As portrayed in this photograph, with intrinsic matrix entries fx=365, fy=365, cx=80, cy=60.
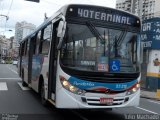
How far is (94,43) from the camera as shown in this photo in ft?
31.9

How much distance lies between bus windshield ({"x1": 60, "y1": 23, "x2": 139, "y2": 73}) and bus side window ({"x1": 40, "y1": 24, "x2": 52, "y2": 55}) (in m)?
1.62

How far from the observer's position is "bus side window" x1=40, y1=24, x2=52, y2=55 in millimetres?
11477

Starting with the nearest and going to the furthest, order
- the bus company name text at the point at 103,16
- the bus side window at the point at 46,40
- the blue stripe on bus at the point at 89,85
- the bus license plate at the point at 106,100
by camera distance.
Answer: the blue stripe on bus at the point at 89,85 → the bus license plate at the point at 106,100 → the bus company name text at the point at 103,16 → the bus side window at the point at 46,40

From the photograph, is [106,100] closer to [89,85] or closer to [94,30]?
[89,85]

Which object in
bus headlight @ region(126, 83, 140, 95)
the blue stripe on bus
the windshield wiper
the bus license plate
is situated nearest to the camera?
the blue stripe on bus

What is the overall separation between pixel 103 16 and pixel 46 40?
2.64 m

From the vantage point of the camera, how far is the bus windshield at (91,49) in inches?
379

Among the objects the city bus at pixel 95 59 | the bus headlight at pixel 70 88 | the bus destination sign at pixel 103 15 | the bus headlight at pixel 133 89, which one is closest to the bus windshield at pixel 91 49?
the city bus at pixel 95 59

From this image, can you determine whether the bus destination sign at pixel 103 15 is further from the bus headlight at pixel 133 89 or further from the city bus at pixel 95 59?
the bus headlight at pixel 133 89

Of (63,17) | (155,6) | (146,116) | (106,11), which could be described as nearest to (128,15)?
(106,11)

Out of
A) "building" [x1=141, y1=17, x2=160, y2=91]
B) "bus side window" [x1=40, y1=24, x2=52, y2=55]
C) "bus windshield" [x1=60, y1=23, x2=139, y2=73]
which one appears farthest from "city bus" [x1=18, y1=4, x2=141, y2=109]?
"building" [x1=141, y1=17, x2=160, y2=91]

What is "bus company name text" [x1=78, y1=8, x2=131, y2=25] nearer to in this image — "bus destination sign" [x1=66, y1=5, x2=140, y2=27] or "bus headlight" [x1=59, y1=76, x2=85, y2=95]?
"bus destination sign" [x1=66, y1=5, x2=140, y2=27]

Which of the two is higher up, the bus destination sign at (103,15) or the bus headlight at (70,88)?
the bus destination sign at (103,15)

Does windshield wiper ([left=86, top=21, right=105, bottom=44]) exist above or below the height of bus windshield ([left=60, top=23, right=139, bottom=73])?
above
